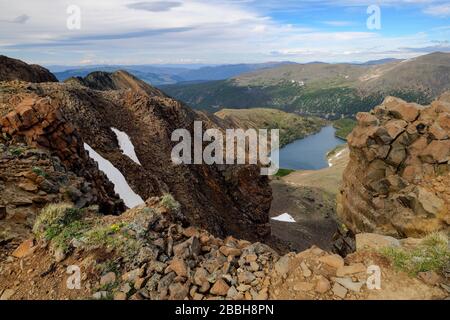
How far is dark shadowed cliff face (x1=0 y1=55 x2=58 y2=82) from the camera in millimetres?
68056

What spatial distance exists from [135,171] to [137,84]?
114340mm

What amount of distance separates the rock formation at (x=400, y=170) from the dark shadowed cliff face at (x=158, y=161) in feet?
40.7

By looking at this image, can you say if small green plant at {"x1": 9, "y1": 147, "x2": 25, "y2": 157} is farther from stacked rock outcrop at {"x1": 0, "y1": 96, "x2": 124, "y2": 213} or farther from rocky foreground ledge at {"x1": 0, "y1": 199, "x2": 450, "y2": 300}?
rocky foreground ledge at {"x1": 0, "y1": 199, "x2": 450, "y2": 300}

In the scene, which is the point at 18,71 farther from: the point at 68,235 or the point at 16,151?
the point at 68,235

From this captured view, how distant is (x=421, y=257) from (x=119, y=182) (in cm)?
2382

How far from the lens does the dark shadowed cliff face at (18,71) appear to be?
68056 mm

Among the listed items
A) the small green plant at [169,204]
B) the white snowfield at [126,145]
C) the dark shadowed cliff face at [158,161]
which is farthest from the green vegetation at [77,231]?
the white snowfield at [126,145]

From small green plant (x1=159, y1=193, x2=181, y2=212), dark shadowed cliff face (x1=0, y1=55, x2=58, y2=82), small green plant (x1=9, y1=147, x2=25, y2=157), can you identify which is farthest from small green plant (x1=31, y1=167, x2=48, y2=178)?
dark shadowed cliff face (x1=0, y1=55, x2=58, y2=82)

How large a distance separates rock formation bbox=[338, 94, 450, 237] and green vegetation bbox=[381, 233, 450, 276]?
16.3 metres

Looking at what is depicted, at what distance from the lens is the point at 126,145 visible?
3619 cm

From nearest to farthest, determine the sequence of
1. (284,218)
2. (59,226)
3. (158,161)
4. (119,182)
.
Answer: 1. (59,226)
2. (119,182)
3. (158,161)
4. (284,218)

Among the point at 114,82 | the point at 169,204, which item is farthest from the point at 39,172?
the point at 114,82

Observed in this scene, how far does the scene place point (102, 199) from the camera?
68.9ft
